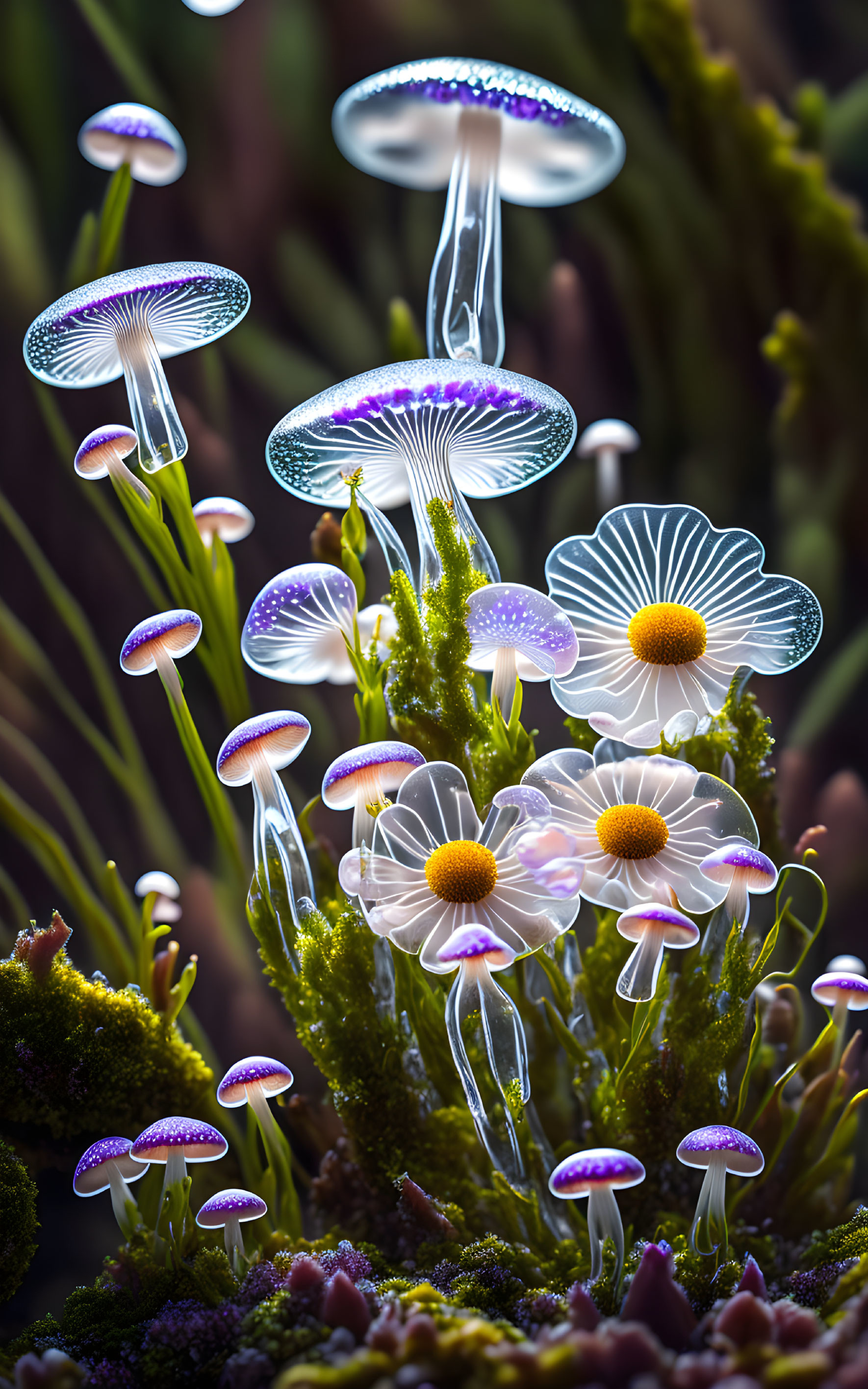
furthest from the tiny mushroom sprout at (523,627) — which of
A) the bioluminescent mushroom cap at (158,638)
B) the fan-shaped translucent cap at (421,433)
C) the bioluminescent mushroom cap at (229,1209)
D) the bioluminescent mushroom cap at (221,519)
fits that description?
the bioluminescent mushroom cap at (229,1209)

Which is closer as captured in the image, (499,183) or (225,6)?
(499,183)

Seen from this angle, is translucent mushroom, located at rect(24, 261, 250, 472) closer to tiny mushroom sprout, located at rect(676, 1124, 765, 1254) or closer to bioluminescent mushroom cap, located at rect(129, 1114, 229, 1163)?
bioluminescent mushroom cap, located at rect(129, 1114, 229, 1163)

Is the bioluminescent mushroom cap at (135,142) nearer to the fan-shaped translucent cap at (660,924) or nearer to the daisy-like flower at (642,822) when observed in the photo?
the daisy-like flower at (642,822)

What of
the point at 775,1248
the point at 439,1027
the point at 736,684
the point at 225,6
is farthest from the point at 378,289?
the point at 775,1248

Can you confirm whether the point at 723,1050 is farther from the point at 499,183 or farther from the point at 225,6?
the point at 225,6

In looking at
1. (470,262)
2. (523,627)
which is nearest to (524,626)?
(523,627)

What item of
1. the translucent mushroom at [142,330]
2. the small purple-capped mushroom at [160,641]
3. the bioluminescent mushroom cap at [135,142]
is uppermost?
the bioluminescent mushroom cap at [135,142]
